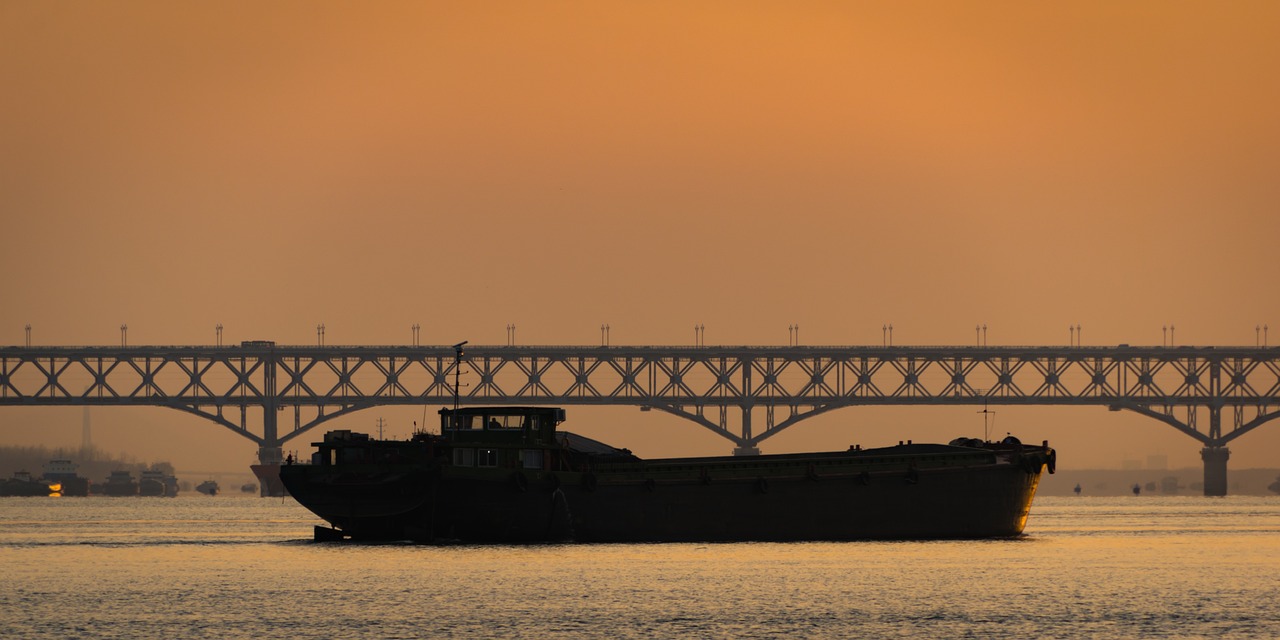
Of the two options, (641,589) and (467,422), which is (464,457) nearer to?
(467,422)

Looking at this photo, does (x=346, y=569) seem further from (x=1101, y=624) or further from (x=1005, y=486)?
(x=1005, y=486)

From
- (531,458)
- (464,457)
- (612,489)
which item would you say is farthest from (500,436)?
(612,489)

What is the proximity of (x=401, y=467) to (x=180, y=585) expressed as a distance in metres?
17.6

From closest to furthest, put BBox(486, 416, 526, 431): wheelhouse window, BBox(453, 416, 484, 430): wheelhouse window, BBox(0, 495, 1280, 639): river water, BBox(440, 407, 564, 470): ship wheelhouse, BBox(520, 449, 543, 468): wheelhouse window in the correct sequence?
1. BBox(0, 495, 1280, 639): river water
2. BBox(440, 407, 564, 470): ship wheelhouse
3. BBox(520, 449, 543, 468): wheelhouse window
4. BBox(453, 416, 484, 430): wheelhouse window
5. BBox(486, 416, 526, 431): wheelhouse window

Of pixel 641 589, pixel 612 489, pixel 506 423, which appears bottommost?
pixel 641 589

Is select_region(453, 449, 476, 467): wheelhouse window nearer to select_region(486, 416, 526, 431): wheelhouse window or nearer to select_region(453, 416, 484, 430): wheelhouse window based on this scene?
select_region(453, 416, 484, 430): wheelhouse window

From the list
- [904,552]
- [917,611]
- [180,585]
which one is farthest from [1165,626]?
[180,585]

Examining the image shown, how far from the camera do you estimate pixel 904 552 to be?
321ft

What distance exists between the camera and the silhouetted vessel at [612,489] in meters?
97.4

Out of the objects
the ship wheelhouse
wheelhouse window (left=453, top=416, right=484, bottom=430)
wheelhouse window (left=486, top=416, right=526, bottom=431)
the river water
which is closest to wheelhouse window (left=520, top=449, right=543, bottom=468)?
the ship wheelhouse

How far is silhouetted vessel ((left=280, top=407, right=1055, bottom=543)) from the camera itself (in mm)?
97438

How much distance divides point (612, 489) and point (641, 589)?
23.0 meters

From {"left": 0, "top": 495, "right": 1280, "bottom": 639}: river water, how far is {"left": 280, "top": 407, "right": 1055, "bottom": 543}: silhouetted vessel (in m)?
1.83

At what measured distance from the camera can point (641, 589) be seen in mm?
77938
